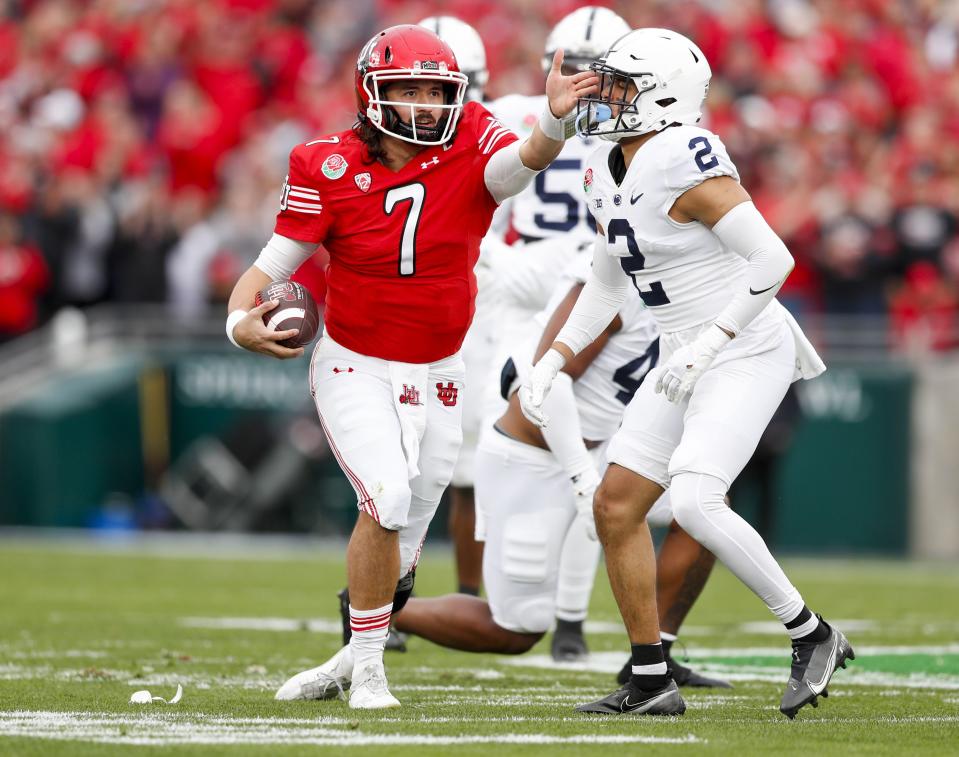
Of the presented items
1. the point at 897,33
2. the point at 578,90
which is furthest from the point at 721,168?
the point at 897,33

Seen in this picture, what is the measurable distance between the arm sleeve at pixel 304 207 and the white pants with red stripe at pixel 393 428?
357 mm

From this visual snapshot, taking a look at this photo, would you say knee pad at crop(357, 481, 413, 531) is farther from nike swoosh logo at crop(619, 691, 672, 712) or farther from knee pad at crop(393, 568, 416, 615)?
nike swoosh logo at crop(619, 691, 672, 712)

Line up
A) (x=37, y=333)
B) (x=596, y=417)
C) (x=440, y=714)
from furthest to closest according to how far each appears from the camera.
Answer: (x=37, y=333), (x=596, y=417), (x=440, y=714)

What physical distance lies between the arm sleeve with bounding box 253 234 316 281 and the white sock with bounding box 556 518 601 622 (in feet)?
6.20

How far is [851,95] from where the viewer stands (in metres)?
14.5

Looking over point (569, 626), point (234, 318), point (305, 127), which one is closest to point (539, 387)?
point (234, 318)

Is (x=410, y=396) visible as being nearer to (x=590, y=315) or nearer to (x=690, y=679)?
(x=590, y=315)

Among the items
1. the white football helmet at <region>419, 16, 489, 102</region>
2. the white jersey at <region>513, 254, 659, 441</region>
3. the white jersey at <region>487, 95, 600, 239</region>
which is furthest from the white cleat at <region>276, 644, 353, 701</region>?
the white football helmet at <region>419, 16, 489, 102</region>

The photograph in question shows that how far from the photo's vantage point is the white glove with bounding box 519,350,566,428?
5.65 m

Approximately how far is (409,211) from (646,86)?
30.8 inches

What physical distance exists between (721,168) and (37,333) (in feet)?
31.1

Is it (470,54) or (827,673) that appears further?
(470,54)

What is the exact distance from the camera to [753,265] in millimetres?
5285

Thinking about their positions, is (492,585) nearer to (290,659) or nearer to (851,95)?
(290,659)
